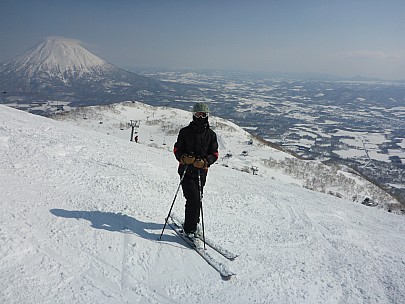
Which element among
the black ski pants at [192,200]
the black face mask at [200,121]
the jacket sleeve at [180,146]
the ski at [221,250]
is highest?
the black face mask at [200,121]

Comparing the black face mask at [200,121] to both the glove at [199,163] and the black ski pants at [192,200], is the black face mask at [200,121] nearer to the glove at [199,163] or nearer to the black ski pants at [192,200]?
the glove at [199,163]

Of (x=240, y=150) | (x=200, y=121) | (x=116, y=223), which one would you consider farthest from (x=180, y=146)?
(x=240, y=150)

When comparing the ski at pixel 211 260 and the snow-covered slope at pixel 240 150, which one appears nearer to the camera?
the ski at pixel 211 260

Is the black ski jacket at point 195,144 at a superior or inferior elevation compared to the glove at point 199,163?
superior

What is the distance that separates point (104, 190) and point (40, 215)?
234 cm

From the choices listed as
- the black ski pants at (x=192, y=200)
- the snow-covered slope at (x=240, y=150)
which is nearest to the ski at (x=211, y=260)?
the black ski pants at (x=192, y=200)

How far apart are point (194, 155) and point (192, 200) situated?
3.08 ft

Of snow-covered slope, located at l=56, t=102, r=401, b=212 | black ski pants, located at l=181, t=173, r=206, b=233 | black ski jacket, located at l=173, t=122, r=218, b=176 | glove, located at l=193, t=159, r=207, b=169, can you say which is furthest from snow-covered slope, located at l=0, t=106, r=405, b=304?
snow-covered slope, located at l=56, t=102, r=401, b=212

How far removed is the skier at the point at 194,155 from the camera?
6055 mm

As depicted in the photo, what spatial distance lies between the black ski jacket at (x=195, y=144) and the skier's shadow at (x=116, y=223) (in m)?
1.53

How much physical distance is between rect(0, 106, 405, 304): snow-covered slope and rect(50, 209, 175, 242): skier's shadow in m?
→ 0.02

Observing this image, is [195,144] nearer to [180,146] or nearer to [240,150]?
[180,146]

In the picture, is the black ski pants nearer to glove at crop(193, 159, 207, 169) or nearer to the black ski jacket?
the black ski jacket

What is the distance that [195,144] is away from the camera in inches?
242
